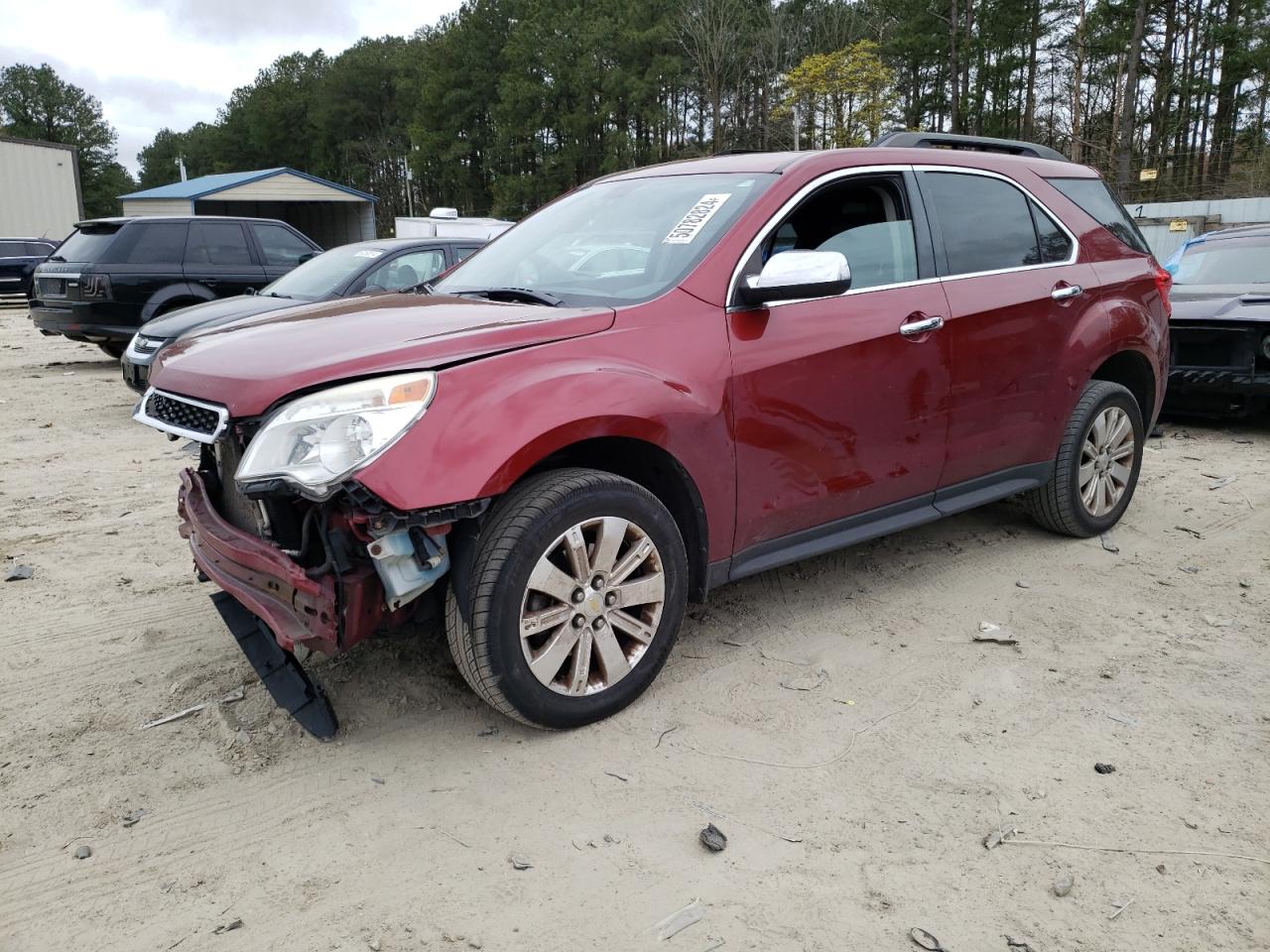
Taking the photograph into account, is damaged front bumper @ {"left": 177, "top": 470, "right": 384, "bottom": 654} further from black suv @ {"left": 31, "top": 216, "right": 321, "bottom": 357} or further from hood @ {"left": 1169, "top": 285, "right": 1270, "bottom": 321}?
black suv @ {"left": 31, "top": 216, "right": 321, "bottom": 357}

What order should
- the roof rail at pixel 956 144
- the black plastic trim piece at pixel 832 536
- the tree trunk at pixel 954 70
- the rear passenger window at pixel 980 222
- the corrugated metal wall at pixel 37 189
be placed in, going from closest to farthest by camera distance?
1. the black plastic trim piece at pixel 832 536
2. the rear passenger window at pixel 980 222
3. the roof rail at pixel 956 144
4. the corrugated metal wall at pixel 37 189
5. the tree trunk at pixel 954 70

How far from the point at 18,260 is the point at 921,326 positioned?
24596 millimetres

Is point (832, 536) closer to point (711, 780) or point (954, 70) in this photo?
point (711, 780)

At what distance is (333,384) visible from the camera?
2.66 m

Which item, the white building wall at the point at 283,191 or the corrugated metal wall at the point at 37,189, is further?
the white building wall at the point at 283,191

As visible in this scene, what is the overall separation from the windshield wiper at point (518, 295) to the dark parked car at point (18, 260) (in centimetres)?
2278

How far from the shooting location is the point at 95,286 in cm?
1042

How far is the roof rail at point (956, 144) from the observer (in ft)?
13.9

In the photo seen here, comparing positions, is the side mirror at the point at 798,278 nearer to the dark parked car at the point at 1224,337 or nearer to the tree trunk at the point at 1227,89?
the dark parked car at the point at 1224,337

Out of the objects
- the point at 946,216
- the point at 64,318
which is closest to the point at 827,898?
the point at 946,216

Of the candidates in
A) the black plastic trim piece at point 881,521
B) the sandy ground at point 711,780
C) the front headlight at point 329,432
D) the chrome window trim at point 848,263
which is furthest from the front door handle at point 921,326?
the front headlight at point 329,432

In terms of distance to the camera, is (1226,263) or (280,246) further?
(280,246)

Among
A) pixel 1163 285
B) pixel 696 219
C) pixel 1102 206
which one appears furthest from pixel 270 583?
pixel 1163 285

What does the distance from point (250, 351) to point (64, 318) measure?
30.9 feet
